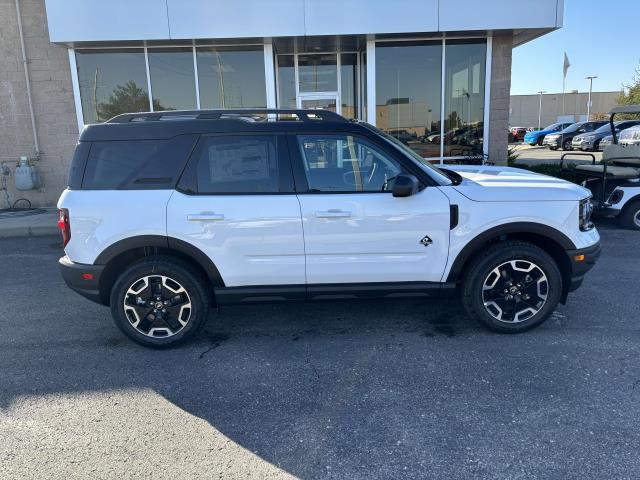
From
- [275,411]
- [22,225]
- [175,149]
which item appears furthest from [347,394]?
[22,225]

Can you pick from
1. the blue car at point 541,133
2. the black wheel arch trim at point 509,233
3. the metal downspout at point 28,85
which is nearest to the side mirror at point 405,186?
the black wheel arch trim at point 509,233

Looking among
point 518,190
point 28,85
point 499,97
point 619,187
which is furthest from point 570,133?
point 518,190

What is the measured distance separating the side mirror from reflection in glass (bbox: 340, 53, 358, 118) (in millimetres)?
8649

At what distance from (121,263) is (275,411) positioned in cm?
190

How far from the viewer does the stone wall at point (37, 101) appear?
10477 millimetres

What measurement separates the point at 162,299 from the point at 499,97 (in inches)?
366

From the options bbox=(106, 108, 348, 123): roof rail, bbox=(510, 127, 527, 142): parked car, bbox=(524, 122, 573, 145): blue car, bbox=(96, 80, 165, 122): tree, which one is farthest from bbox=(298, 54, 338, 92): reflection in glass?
bbox=(510, 127, 527, 142): parked car

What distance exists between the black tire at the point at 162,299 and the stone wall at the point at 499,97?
8893 millimetres

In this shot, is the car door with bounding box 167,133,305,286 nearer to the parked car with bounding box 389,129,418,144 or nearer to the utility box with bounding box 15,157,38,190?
the parked car with bounding box 389,129,418,144

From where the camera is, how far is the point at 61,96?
35.4 feet

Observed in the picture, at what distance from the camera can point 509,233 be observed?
4074 mm

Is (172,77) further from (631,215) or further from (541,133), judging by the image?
(541,133)

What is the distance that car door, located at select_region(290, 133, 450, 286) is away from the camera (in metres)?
3.94

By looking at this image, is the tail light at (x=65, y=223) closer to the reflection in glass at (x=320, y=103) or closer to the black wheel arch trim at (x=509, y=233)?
the black wheel arch trim at (x=509, y=233)
